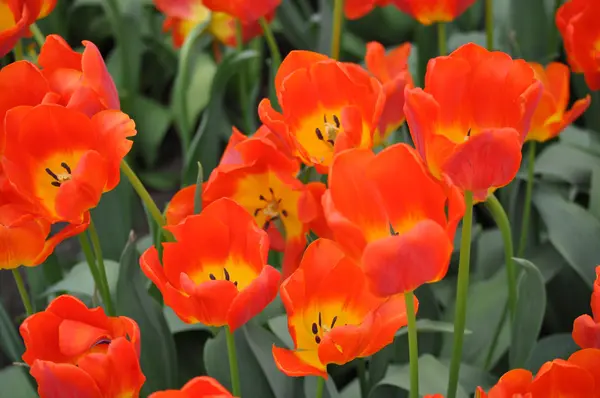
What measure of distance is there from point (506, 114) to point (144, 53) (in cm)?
127

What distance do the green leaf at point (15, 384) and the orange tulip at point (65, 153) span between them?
1.07ft

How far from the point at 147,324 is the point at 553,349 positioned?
0.41 metres

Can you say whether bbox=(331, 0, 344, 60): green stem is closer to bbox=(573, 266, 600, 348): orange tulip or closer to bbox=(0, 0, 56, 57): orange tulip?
bbox=(0, 0, 56, 57): orange tulip

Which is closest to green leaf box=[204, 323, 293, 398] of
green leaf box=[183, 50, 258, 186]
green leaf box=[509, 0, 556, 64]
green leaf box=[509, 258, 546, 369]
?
green leaf box=[509, 258, 546, 369]

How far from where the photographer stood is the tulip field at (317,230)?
1.69ft

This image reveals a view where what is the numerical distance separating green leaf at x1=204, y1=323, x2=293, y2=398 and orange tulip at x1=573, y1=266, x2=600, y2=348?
276 millimetres

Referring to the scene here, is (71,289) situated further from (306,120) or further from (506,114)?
(506,114)

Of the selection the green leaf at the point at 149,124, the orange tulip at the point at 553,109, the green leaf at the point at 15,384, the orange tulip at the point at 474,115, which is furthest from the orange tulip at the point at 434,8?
the green leaf at the point at 149,124

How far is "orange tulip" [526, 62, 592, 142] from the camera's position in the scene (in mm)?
831

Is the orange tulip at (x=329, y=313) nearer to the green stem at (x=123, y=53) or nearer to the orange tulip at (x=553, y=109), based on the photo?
the orange tulip at (x=553, y=109)

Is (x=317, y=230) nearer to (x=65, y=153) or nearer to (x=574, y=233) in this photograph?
(x=65, y=153)

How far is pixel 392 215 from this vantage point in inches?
20.5

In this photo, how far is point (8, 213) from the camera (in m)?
0.64

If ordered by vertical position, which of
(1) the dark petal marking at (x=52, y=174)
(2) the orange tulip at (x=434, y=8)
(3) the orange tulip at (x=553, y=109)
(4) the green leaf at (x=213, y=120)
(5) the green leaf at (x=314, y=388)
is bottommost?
(5) the green leaf at (x=314, y=388)
